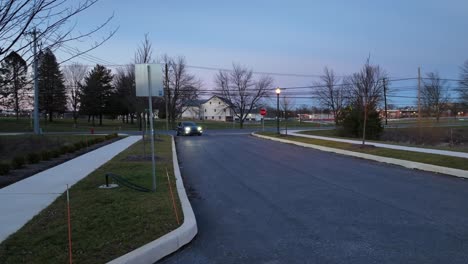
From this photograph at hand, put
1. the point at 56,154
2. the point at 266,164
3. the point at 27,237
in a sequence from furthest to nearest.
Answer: the point at 56,154 → the point at 266,164 → the point at 27,237

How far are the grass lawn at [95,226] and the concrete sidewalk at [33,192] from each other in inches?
9.5

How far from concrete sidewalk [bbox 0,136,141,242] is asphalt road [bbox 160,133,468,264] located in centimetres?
297

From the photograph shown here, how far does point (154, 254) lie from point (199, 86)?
74122 millimetres

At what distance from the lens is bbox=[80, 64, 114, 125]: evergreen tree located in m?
70.9

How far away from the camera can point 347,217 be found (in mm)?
7121

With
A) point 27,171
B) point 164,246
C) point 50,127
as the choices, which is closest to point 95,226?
point 164,246

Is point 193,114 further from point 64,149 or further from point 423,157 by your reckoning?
point 423,157

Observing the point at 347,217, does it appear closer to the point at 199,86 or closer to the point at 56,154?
the point at 56,154

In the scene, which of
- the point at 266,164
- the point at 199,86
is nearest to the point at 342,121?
the point at 266,164

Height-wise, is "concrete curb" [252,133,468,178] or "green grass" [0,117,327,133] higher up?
"green grass" [0,117,327,133]

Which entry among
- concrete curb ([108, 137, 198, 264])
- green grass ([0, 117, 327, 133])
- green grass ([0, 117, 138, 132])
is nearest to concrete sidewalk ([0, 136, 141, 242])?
concrete curb ([108, 137, 198, 264])

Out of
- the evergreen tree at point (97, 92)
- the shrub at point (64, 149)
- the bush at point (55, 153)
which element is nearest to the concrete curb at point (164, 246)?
the bush at point (55, 153)

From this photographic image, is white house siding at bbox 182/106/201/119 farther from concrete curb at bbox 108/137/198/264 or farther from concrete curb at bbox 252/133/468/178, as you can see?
concrete curb at bbox 108/137/198/264

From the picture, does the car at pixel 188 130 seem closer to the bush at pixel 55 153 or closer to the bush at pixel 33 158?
the bush at pixel 55 153
